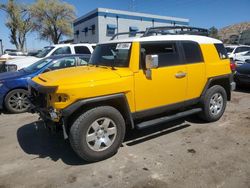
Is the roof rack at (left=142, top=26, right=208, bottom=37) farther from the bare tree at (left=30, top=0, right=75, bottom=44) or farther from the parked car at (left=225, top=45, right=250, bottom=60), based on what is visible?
the bare tree at (left=30, top=0, right=75, bottom=44)

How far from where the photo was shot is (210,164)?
13.5ft

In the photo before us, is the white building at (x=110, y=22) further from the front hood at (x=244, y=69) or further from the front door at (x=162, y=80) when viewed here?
the front door at (x=162, y=80)

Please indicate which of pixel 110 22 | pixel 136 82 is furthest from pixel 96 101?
pixel 110 22

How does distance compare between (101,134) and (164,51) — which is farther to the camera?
(164,51)

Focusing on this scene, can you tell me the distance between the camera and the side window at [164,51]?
4.87 meters

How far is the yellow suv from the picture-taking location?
4.07m

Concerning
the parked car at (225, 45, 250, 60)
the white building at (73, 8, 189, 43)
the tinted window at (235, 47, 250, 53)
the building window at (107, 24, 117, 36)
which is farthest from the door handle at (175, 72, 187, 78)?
the building window at (107, 24, 117, 36)

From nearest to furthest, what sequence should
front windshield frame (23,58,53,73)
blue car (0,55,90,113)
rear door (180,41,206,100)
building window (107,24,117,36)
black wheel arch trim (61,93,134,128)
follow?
1. black wheel arch trim (61,93,134,128)
2. rear door (180,41,206,100)
3. blue car (0,55,90,113)
4. front windshield frame (23,58,53,73)
5. building window (107,24,117,36)

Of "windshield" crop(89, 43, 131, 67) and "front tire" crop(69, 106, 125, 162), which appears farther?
"windshield" crop(89, 43, 131, 67)

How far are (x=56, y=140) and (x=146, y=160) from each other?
195 cm

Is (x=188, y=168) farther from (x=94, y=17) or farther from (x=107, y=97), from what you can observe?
(x=94, y=17)

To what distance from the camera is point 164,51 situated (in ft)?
16.6

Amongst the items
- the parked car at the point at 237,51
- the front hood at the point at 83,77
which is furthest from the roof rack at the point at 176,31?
the parked car at the point at 237,51

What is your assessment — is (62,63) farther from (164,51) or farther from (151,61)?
(151,61)
